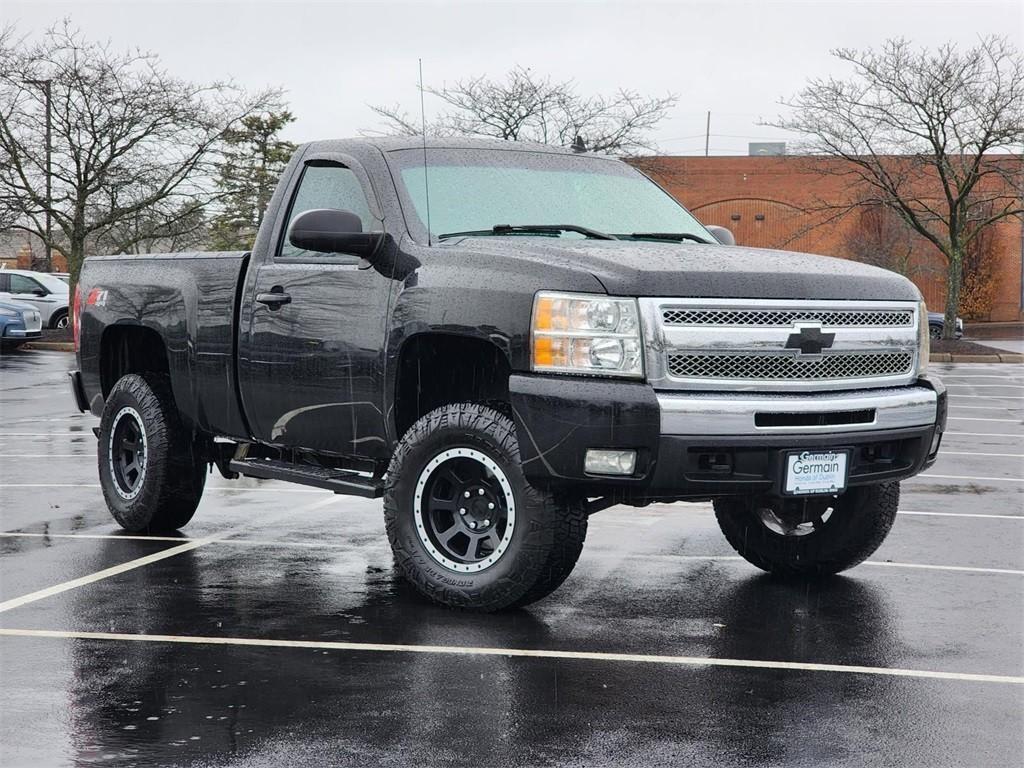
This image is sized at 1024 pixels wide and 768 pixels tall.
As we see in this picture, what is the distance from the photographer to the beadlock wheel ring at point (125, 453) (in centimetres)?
854

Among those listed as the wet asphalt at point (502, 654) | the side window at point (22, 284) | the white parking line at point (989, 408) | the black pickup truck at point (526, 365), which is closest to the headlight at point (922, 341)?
the black pickup truck at point (526, 365)

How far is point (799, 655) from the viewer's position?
5.71 m

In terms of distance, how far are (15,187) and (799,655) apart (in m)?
30.5

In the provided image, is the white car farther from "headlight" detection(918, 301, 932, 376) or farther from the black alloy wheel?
"headlight" detection(918, 301, 932, 376)

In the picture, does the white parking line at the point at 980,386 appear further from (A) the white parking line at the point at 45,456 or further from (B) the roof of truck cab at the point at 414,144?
(B) the roof of truck cab at the point at 414,144

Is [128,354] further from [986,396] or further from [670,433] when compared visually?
[986,396]

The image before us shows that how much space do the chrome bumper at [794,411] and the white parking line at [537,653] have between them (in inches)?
35.6

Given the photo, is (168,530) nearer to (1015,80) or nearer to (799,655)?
(799,655)

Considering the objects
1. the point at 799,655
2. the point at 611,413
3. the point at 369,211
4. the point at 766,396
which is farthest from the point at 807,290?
the point at 369,211

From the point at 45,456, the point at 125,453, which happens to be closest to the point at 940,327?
the point at 45,456

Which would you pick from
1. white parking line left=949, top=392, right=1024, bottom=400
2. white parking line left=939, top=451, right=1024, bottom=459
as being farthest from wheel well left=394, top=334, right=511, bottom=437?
white parking line left=949, top=392, right=1024, bottom=400

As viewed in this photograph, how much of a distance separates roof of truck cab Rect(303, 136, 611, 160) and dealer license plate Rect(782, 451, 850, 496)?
254 cm

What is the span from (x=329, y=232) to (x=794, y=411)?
2.23 meters

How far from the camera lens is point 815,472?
6.04 meters
